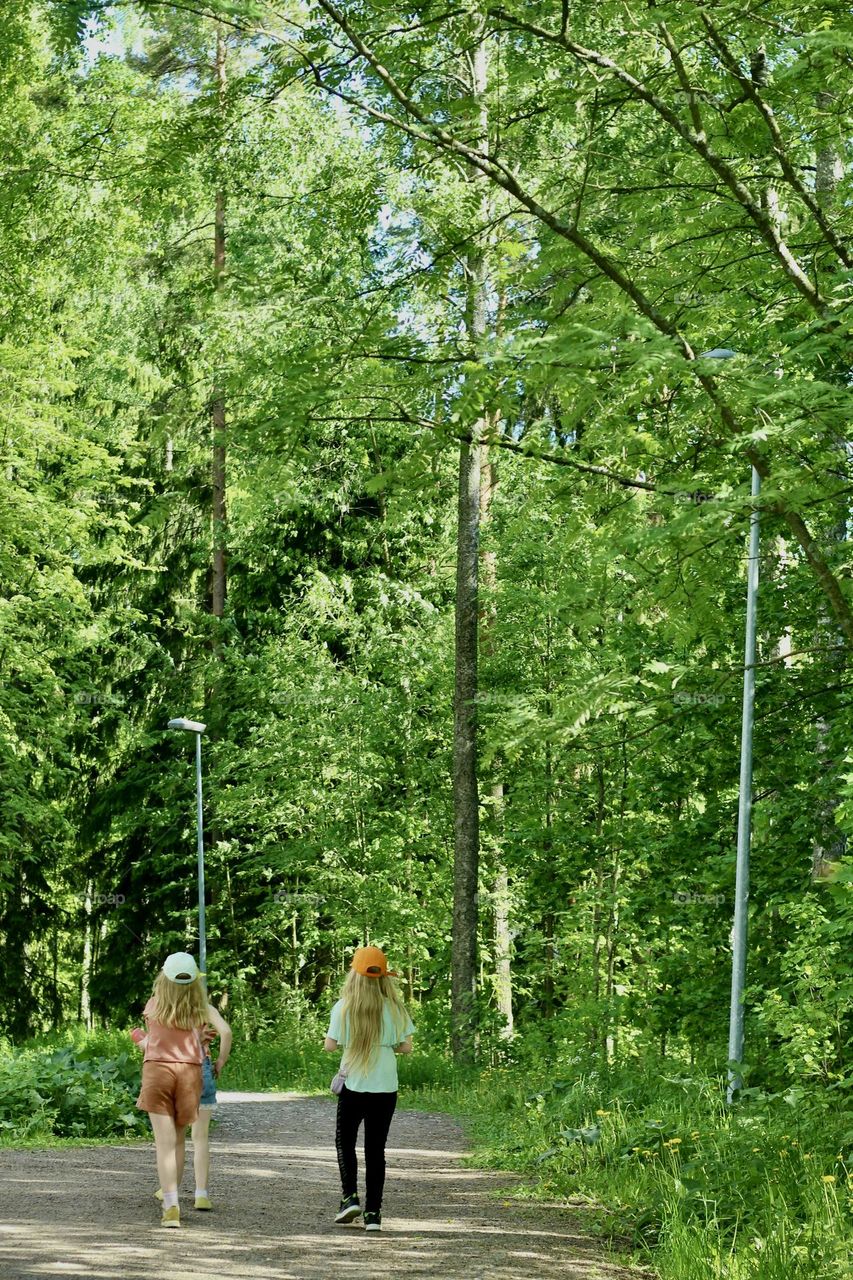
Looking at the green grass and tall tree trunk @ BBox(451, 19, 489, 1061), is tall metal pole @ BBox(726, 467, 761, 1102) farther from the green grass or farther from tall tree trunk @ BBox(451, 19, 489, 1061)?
tall tree trunk @ BBox(451, 19, 489, 1061)

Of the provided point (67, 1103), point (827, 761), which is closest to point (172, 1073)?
point (67, 1103)

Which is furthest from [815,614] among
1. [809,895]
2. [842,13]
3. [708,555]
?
[842,13]

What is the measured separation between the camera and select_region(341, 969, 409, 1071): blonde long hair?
27.4 feet

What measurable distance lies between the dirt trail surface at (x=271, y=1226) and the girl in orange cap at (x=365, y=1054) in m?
0.44

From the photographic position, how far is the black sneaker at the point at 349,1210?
26.6 ft

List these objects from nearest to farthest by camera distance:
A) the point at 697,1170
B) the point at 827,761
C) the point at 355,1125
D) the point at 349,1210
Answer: the point at 697,1170
the point at 349,1210
the point at 355,1125
the point at 827,761

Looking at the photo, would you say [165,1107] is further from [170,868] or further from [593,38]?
[170,868]

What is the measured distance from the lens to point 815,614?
17.0 metres

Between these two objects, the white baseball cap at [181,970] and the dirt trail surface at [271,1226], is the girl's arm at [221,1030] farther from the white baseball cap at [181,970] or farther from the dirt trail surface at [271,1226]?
the dirt trail surface at [271,1226]

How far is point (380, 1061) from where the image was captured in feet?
27.5

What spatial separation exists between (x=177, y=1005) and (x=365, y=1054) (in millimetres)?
1053

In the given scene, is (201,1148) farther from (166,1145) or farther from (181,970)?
(181,970)

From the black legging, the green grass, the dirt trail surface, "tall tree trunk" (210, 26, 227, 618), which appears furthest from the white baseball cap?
"tall tree trunk" (210, 26, 227, 618)

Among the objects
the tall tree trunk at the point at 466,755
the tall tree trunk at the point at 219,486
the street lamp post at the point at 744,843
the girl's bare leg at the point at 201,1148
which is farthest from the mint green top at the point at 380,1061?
the tall tree trunk at the point at 219,486
